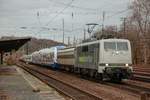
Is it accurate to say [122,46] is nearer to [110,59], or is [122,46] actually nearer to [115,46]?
[115,46]

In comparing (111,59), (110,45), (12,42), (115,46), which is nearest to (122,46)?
(115,46)

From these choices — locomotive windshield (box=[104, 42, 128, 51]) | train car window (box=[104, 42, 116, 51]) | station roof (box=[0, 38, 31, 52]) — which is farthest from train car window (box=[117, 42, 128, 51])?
station roof (box=[0, 38, 31, 52])

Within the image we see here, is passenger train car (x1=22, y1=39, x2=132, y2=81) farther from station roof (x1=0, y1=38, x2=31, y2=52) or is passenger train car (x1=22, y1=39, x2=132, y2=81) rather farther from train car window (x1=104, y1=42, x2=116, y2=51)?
station roof (x1=0, y1=38, x2=31, y2=52)

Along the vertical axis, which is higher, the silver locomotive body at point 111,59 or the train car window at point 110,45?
the train car window at point 110,45

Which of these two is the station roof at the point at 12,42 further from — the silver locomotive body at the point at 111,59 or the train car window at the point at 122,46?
the train car window at the point at 122,46

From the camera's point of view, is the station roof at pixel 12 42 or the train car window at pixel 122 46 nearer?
the train car window at pixel 122 46

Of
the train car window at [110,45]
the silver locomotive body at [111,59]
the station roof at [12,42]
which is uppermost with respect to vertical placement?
the station roof at [12,42]

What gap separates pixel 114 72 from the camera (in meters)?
28.5

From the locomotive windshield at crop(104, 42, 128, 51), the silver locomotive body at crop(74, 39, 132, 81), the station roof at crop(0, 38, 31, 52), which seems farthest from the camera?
the station roof at crop(0, 38, 31, 52)

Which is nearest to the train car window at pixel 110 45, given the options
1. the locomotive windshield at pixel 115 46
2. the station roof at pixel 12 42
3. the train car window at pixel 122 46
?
the locomotive windshield at pixel 115 46

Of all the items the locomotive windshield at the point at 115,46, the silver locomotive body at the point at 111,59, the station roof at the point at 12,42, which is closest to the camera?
the silver locomotive body at the point at 111,59

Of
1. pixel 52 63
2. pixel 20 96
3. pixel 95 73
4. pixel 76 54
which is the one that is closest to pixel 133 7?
pixel 52 63

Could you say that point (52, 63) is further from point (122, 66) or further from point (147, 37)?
point (122, 66)

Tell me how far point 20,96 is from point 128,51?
11587 mm
